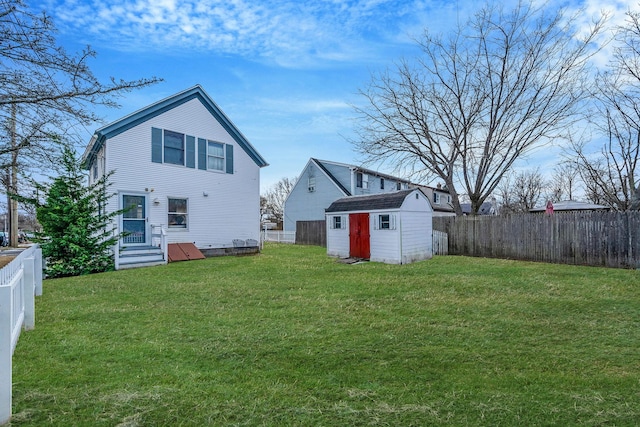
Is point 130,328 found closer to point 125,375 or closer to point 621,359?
point 125,375

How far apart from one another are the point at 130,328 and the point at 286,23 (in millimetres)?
9380

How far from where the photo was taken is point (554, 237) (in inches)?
498

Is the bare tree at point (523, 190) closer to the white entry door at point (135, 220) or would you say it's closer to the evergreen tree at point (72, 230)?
the white entry door at point (135, 220)

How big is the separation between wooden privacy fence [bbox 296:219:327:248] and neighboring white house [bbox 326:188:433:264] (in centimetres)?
713

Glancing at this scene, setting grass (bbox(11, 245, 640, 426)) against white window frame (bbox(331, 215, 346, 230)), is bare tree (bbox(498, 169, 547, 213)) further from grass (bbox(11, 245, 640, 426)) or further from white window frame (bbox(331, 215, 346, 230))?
grass (bbox(11, 245, 640, 426))

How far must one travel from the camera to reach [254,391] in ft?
9.83

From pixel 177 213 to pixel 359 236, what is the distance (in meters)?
7.66

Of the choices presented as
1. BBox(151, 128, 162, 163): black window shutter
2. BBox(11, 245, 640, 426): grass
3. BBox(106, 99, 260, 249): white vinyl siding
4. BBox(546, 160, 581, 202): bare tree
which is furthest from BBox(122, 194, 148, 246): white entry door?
BBox(546, 160, 581, 202): bare tree

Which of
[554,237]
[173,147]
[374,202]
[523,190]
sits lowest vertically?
[554,237]

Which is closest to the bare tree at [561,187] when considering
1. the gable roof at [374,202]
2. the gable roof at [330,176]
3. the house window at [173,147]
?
the gable roof at [330,176]

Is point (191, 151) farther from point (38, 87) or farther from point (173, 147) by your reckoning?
point (38, 87)

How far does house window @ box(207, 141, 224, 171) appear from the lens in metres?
15.3

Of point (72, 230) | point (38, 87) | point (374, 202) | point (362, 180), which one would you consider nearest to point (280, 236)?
point (362, 180)

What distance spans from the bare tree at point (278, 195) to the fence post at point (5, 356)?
45939 mm
